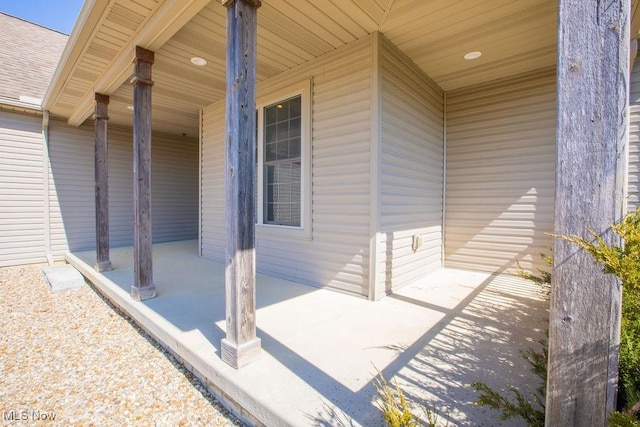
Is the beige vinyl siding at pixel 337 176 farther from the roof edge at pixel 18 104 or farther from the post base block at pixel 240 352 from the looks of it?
the roof edge at pixel 18 104

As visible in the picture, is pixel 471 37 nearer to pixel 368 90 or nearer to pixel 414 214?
pixel 368 90

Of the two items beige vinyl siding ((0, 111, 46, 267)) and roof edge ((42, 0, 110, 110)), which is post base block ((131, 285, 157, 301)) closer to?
roof edge ((42, 0, 110, 110))

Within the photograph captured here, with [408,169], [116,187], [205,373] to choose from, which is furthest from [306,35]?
[116,187]

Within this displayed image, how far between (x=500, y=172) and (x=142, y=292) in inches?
197

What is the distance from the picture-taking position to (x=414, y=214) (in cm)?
421

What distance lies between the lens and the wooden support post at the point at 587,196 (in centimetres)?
94

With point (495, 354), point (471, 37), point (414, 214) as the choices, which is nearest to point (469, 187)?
point (414, 214)

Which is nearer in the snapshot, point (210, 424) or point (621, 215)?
point (621, 215)

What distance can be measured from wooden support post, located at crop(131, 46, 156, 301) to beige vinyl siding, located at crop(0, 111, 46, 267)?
470 centimetres

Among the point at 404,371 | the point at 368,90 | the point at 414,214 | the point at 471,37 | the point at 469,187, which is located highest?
the point at 471,37

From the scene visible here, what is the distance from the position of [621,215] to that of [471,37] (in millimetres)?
3258

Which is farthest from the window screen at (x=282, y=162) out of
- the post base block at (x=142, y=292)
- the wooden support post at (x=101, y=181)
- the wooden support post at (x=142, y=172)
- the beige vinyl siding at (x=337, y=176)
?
the wooden support post at (x=101, y=181)

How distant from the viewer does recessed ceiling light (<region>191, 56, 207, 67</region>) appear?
13.2ft

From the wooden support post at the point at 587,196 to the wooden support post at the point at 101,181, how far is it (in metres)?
5.70
